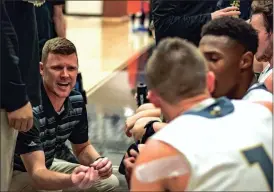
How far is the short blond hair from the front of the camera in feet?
6.36

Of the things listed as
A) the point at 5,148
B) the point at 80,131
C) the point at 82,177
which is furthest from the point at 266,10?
the point at 5,148

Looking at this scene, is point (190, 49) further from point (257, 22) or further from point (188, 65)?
point (257, 22)

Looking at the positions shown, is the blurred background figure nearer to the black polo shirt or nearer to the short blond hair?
the black polo shirt

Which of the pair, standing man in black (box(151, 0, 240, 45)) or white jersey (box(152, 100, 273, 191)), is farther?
standing man in black (box(151, 0, 240, 45))

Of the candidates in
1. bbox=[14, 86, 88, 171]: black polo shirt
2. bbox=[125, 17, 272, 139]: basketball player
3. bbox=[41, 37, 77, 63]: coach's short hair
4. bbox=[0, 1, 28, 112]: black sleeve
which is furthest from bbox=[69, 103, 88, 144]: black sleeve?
bbox=[125, 17, 272, 139]: basketball player

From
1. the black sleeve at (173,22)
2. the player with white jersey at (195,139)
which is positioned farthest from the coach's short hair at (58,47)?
the player with white jersey at (195,139)

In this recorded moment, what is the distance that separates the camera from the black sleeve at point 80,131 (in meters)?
3.80

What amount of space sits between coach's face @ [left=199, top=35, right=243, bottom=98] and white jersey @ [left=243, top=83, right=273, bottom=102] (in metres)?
0.11

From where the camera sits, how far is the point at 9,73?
2475 mm

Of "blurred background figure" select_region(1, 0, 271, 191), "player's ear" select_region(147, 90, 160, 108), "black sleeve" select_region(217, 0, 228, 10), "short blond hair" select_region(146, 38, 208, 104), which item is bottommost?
"blurred background figure" select_region(1, 0, 271, 191)

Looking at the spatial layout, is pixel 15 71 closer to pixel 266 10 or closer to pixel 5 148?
pixel 5 148

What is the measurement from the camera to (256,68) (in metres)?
3.90

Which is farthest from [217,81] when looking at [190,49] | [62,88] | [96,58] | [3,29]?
[96,58]

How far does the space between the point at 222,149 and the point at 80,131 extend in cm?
204
